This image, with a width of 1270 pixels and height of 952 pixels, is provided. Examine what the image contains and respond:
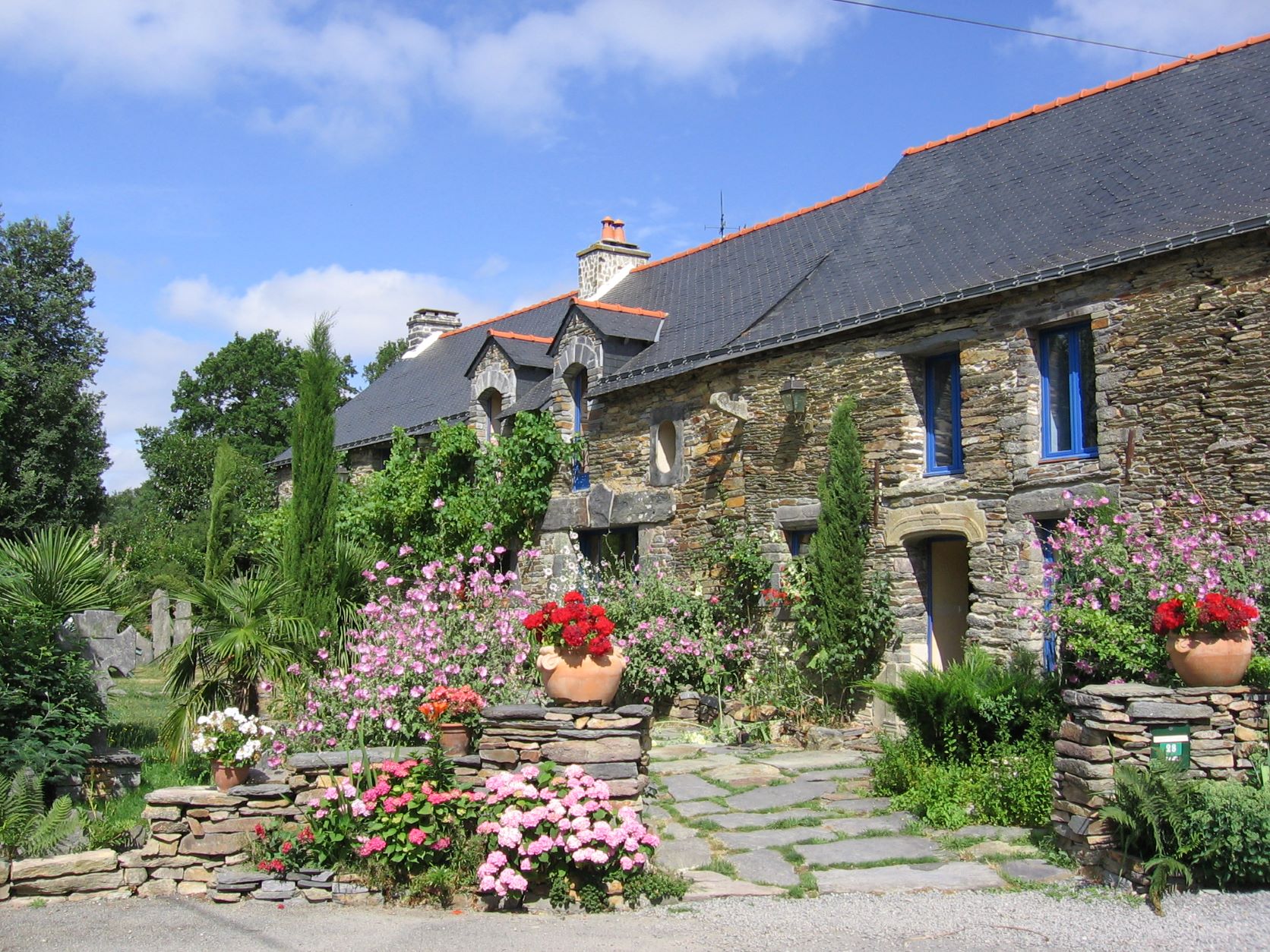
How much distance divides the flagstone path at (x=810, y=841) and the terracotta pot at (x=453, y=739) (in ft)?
4.63

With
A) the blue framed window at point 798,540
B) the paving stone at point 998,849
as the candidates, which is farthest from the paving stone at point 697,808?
the blue framed window at point 798,540

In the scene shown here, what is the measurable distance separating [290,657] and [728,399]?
230 inches

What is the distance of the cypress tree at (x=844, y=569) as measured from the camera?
10953 mm

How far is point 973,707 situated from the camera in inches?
306

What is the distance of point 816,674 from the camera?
11.4 meters

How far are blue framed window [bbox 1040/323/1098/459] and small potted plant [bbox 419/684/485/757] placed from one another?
575 cm

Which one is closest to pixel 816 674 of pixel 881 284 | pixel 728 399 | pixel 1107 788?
pixel 728 399

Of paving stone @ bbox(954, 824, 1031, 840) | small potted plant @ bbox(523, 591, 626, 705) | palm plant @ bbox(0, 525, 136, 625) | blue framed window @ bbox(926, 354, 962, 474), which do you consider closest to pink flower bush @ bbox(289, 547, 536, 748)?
small potted plant @ bbox(523, 591, 626, 705)

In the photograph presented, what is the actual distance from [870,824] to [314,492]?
669 cm

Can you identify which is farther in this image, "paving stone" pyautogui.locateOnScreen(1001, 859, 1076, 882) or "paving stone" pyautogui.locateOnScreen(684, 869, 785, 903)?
"paving stone" pyautogui.locateOnScreen(1001, 859, 1076, 882)

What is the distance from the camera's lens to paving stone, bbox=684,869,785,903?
19.8ft

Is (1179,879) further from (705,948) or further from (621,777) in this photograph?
(621,777)

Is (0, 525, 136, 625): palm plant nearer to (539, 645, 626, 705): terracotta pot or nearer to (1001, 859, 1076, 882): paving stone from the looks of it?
(539, 645, 626, 705): terracotta pot

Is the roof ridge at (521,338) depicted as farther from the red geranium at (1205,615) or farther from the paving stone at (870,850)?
the red geranium at (1205,615)
